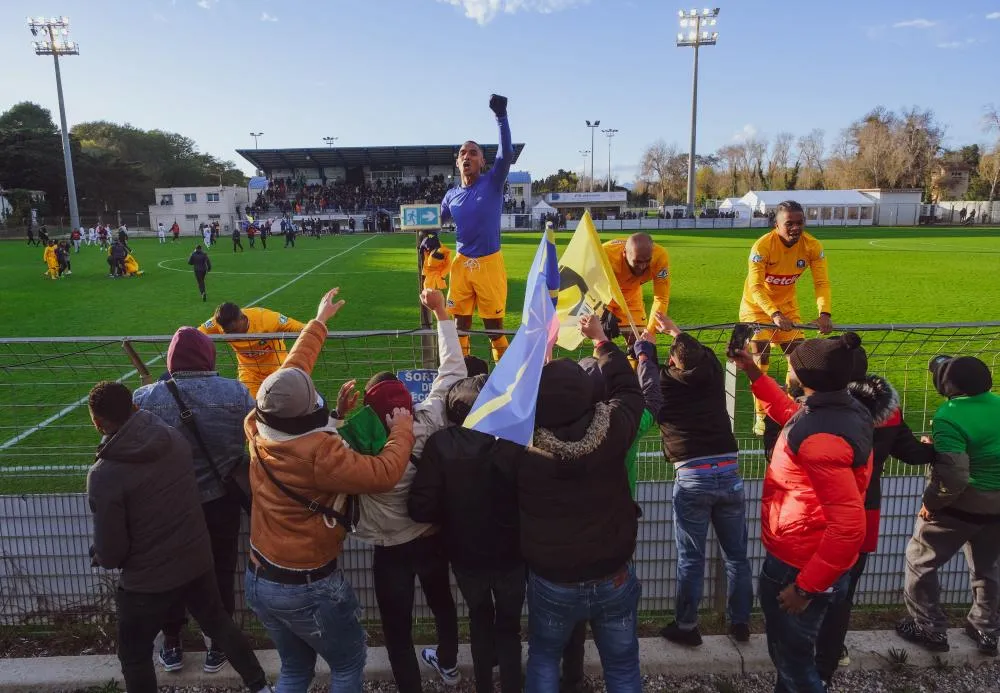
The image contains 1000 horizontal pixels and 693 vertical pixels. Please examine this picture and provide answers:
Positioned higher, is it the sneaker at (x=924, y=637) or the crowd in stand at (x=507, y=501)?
the crowd in stand at (x=507, y=501)

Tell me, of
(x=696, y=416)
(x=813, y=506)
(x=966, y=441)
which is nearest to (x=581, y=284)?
(x=696, y=416)

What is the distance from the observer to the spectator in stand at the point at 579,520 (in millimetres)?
2641

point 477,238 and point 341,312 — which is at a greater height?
point 477,238

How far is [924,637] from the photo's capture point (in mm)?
3756

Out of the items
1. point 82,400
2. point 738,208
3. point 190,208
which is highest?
point 190,208

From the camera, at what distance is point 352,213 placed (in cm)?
6322

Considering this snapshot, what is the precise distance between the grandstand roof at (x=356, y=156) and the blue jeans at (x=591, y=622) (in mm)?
63347

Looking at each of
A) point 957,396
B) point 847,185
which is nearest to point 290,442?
point 957,396

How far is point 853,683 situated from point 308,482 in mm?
3162

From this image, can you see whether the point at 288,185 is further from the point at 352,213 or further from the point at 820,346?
the point at 820,346

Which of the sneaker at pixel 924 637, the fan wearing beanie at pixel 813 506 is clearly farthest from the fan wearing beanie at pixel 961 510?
the fan wearing beanie at pixel 813 506

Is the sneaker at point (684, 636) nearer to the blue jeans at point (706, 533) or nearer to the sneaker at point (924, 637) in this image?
the blue jeans at point (706, 533)

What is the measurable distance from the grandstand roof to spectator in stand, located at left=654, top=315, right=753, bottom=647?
205ft

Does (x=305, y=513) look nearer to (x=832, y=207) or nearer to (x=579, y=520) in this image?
(x=579, y=520)
